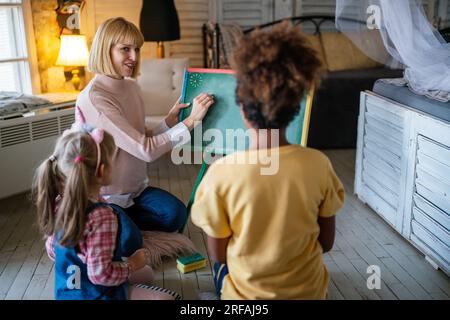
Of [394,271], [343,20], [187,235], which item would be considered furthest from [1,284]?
[343,20]

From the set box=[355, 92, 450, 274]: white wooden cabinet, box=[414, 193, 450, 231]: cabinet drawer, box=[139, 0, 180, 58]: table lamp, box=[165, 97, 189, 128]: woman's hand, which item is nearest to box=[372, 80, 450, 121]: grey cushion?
box=[355, 92, 450, 274]: white wooden cabinet

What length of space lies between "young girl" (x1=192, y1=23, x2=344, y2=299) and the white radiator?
213cm

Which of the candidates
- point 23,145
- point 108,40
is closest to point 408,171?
point 108,40

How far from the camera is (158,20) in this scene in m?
4.12

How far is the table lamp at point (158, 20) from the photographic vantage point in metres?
4.12

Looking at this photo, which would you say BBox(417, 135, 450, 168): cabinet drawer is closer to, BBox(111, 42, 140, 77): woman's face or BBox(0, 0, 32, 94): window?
BBox(111, 42, 140, 77): woman's face

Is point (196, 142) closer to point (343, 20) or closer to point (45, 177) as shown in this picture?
point (45, 177)

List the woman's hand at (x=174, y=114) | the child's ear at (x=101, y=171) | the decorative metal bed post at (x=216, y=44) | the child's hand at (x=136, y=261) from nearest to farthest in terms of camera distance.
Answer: the child's ear at (x=101, y=171), the child's hand at (x=136, y=261), the woman's hand at (x=174, y=114), the decorative metal bed post at (x=216, y=44)

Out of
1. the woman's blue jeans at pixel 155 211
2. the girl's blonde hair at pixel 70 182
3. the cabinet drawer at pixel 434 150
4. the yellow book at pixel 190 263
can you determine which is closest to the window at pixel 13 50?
the woman's blue jeans at pixel 155 211

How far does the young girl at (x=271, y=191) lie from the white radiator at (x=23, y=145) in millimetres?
2126

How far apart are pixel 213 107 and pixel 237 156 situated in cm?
96

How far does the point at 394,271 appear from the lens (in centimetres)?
240

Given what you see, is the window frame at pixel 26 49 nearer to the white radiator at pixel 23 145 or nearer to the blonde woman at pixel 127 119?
the white radiator at pixel 23 145

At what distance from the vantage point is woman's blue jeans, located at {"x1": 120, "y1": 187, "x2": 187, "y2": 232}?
2.57m
